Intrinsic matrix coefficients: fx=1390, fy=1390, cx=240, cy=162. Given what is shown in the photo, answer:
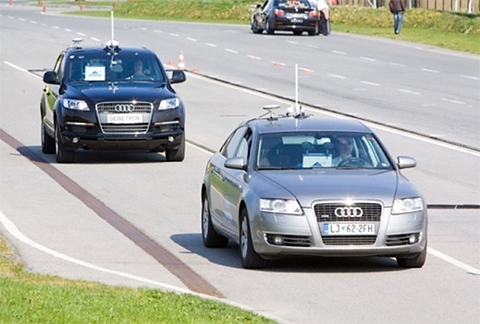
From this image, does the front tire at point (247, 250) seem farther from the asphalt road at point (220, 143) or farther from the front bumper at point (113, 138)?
the front bumper at point (113, 138)

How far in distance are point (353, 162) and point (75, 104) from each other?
29.7 ft

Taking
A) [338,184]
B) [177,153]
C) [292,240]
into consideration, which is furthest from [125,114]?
[292,240]

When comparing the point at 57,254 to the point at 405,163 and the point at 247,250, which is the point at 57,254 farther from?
the point at 405,163

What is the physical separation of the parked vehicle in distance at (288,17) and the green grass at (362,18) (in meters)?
2.60

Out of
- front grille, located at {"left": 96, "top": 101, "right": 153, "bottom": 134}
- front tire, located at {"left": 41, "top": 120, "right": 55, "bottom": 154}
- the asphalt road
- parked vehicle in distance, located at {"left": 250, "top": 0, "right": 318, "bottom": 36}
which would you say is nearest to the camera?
the asphalt road

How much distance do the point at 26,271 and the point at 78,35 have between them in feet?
151

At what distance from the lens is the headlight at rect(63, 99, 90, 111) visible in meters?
21.5

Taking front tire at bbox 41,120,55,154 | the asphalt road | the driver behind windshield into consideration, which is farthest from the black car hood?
the driver behind windshield

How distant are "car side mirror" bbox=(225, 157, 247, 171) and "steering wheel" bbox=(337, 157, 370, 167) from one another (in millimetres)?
916

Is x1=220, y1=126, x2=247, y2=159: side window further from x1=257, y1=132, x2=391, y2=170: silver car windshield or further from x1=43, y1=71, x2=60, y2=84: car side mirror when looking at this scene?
x1=43, y1=71, x2=60, y2=84: car side mirror

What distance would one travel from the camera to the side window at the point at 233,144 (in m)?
14.2

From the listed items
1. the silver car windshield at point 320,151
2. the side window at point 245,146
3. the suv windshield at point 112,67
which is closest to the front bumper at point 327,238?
the silver car windshield at point 320,151

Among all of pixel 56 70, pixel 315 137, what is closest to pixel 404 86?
pixel 56 70

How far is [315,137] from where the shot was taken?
44.3ft
